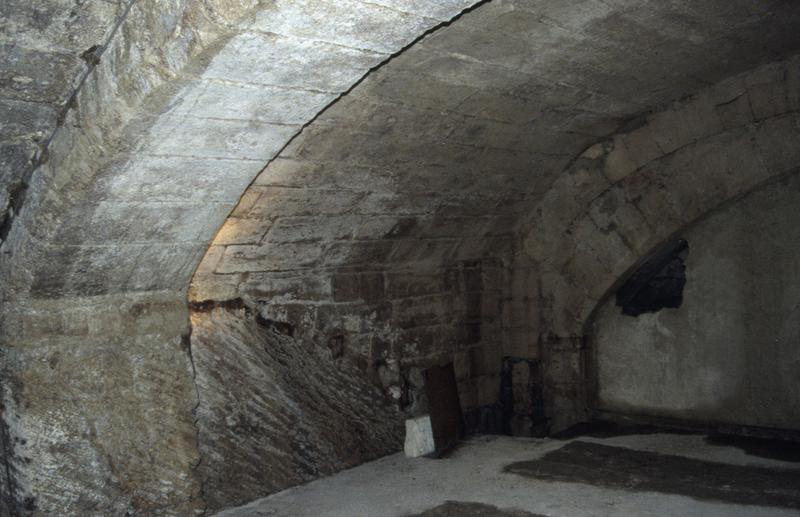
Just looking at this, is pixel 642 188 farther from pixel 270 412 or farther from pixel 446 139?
pixel 270 412

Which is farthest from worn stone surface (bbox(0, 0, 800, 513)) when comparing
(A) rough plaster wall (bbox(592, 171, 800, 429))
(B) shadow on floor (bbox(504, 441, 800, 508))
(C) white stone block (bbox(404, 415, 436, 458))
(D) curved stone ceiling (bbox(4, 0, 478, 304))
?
(B) shadow on floor (bbox(504, 441, 800, 508))

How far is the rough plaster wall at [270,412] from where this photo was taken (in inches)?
143

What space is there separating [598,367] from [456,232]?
4.85 ft

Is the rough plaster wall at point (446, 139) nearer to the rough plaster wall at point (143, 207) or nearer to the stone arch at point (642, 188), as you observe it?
the stone arch at point (642, 188)

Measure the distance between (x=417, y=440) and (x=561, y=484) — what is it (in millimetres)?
904

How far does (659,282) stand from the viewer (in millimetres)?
5410

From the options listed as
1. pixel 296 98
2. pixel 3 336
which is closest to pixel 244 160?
pixel 296 98

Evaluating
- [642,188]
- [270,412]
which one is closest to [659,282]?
[642,188]

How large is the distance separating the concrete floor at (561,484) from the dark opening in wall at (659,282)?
3.55ft

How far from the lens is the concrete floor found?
135 inches

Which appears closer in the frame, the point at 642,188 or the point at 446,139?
the point at 446,139

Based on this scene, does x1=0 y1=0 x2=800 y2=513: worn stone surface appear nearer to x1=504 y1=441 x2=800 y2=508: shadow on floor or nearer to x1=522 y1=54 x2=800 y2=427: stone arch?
x1=522 y1=54 x2=800 y2=427: stone arch

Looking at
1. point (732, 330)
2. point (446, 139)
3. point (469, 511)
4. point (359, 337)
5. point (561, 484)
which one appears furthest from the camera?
point (732, 330)

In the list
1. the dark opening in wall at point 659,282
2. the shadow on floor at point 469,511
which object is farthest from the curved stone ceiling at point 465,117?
the shadow on floor at point 469,511
